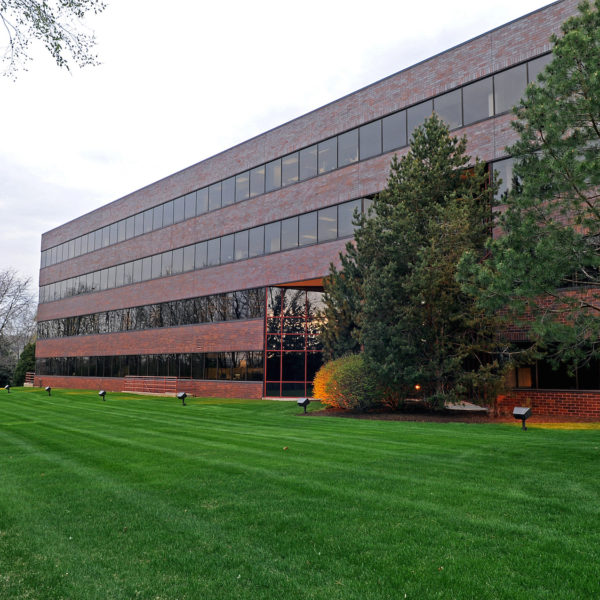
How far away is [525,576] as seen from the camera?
184 inches

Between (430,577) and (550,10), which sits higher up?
(550,10)

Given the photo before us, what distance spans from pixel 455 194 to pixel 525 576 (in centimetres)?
1567

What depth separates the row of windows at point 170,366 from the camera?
108 ft

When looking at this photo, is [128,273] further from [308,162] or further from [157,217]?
[308,162]

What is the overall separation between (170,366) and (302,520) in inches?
1348

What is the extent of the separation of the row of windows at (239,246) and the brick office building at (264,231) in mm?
92

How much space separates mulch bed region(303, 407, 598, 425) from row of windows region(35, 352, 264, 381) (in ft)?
40.0

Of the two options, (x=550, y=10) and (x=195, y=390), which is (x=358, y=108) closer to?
(x=550, y=10)

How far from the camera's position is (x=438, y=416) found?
750 inches

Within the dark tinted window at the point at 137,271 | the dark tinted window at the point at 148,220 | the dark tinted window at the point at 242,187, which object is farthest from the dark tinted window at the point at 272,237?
the dark tinted window at the point at 137,271

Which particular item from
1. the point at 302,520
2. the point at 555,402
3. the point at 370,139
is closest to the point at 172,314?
the point at 370,139

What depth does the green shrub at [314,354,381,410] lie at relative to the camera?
20141 mm

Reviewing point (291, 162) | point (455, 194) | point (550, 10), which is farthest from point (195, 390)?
point (550, 10)

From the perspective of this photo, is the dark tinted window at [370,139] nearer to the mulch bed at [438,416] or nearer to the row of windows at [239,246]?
the row of windows at [239,246]
